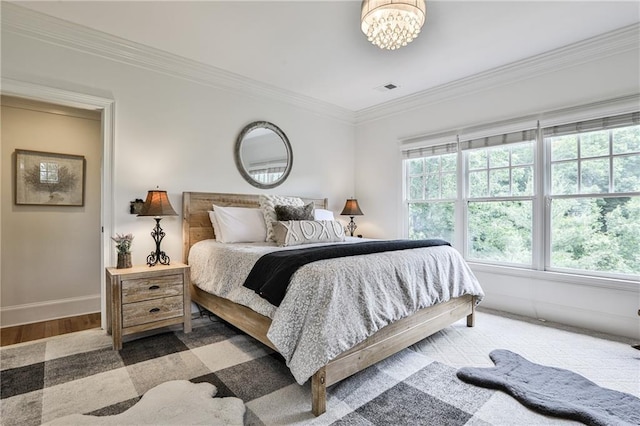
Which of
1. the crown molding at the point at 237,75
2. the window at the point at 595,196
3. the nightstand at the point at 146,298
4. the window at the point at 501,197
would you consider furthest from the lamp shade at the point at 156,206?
the window at the point at 595,196

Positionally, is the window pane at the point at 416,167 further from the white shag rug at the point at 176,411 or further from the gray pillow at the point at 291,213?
the white shag rug at the point at 176,411

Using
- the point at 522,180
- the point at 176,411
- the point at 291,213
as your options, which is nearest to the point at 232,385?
the point at 176,411

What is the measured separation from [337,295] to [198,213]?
2.21m

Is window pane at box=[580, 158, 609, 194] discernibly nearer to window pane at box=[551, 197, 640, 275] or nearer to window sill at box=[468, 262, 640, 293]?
window pane at box=[551, 197, 640, 275]

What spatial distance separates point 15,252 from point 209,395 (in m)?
2.96

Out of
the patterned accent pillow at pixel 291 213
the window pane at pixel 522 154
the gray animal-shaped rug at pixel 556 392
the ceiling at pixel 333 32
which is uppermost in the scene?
the ceiling at pixel 333 32

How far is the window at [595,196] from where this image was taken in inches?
113

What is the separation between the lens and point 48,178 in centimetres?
348

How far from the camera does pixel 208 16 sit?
258 centimetres

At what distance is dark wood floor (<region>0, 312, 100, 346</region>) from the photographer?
9.25ft

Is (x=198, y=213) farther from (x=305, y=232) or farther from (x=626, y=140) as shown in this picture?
(x=626, y=140)

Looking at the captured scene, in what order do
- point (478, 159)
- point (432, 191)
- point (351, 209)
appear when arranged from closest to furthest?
point (478, 159), point (432, 191), point (351, 209)

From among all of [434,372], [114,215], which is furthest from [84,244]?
[434,372]

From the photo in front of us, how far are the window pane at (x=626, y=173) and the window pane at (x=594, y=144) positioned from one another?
134 millimetres
